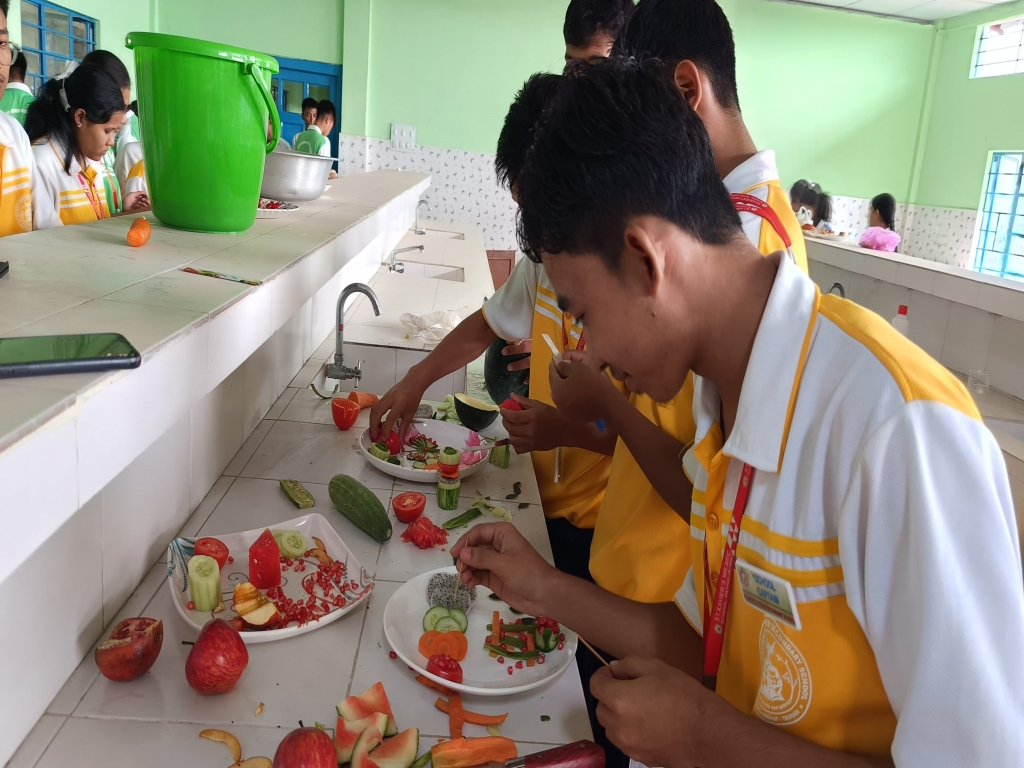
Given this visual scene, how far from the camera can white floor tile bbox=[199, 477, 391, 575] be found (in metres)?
1.55

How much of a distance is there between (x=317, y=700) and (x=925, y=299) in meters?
4.07

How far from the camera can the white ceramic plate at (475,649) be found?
1.17m

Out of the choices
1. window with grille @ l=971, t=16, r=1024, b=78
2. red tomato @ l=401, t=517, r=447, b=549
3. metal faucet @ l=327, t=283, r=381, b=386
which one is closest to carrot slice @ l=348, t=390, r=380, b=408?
metal faucet @ l=327, t=283, r=381, b=386

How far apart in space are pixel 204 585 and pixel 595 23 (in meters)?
1.52

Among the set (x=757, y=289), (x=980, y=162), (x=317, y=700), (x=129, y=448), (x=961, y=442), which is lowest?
(x=317, y=700)

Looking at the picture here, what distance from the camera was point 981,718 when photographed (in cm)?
66

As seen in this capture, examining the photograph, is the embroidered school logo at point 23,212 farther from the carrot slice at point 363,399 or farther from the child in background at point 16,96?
the child in background at point 16,96

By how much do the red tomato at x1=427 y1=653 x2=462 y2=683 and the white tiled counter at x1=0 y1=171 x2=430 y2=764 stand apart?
0.52m

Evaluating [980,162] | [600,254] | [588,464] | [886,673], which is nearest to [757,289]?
[600,254]

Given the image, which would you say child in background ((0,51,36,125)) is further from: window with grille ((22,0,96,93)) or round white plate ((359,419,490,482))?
round white plate ((359,419,490,482))

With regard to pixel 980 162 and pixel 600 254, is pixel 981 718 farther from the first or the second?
pixel 980 162

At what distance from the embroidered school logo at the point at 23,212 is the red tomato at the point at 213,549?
7.14 ft

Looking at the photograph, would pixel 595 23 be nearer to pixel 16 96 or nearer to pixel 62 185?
pixel 62 185

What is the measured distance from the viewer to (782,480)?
818 millimetres
